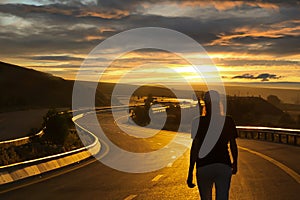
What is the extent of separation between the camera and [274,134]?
34625 millimetres

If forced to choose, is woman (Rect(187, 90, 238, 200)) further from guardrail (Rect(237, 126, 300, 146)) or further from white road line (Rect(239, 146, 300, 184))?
guardrail (Rect(237, 126, 300, 146))

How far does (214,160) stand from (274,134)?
28.4 m

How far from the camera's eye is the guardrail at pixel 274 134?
3112 cm

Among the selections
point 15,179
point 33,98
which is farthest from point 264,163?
point 33,98

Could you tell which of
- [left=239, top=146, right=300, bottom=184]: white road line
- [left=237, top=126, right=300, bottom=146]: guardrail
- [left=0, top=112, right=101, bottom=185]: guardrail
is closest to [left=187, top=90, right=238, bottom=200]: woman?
[left=0, top=112, right=101, bottom=185]: guardrail

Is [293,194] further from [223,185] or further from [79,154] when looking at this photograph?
[79,154]

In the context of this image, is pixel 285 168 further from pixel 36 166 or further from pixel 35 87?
pixel 35 87

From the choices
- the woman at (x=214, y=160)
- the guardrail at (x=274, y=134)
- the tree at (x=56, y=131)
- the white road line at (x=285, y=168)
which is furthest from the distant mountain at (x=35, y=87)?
the woman at (x=214, y=160)

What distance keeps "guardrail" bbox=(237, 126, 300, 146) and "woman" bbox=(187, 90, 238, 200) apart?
23268mm

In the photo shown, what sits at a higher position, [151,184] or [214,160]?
[214,160]

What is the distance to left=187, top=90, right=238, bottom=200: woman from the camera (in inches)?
281

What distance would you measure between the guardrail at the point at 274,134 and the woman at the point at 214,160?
2327 centimetres

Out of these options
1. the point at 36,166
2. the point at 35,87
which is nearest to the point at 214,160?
the point at 36,166

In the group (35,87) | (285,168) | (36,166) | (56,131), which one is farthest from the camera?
(35,87)
